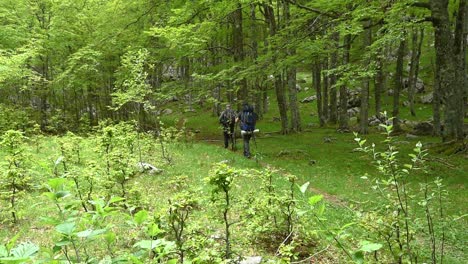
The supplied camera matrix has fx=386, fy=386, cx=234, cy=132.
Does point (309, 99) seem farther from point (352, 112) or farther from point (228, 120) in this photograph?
point (228, 120)

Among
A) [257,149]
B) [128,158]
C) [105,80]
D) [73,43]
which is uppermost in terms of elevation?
[73,43]

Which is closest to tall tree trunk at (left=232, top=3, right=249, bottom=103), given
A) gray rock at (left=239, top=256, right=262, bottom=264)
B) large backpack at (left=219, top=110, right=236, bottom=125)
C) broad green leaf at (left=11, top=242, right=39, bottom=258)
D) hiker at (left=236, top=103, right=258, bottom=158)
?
large backpack at (left=219, top=110, right=236, bottom=125)

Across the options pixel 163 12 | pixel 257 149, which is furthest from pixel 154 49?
pixel 257 149

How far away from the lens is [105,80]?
33281 mm

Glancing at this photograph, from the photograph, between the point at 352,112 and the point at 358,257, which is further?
the point at 352,112

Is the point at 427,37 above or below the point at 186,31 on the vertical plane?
above

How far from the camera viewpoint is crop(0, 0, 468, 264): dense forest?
13.7 feet

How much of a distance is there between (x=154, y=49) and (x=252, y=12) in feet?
29.1

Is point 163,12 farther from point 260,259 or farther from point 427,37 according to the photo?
point 427,37

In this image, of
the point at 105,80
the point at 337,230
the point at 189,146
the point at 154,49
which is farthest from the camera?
the point at 105,80

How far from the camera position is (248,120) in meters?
18.1

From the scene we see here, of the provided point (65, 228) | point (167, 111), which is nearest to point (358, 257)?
point (65, 228)

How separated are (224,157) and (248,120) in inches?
81.2

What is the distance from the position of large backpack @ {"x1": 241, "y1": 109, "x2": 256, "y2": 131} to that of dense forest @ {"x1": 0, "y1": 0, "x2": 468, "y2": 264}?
140 cm
